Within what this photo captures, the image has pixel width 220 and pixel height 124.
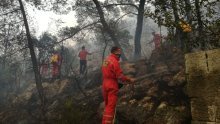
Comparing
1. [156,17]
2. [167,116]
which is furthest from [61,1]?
[167,116]

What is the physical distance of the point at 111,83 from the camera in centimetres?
621

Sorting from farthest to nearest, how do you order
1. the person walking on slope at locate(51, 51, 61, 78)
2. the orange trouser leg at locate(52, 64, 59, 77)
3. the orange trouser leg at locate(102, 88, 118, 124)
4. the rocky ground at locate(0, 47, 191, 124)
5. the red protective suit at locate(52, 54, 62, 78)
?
the orange trouser leg at locate(52, 64, 59, 77)
the red protective suit at locate(52, 54, 62, 78)
the person walking on slope at locate(51, 51, 61, 78)
the rocky ground at locate(0, 47, 191, 124)
the orange trouser leg at locate(102, 88, 118, 124)

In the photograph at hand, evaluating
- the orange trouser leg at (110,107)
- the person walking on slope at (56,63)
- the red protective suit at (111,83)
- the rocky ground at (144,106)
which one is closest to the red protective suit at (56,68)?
the person walking on slope at (56,63)

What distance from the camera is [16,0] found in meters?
15.8

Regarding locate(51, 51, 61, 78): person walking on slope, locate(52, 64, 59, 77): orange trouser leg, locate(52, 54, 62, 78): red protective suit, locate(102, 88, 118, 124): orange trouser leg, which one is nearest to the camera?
locate(102, 88, 118, 124): orange trouser leg

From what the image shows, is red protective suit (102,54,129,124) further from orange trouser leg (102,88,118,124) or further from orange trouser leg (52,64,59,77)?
orange trouser leg (52,64,59,77)

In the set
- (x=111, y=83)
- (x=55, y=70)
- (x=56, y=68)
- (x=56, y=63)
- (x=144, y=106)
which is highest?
(x=56, y=63)

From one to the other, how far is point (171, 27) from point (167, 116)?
6.28 feet

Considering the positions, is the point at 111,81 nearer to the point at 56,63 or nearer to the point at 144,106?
the point at 144,106

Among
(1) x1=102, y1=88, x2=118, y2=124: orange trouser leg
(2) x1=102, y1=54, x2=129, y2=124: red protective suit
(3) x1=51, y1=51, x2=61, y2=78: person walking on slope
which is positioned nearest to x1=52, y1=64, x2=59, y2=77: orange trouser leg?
(3) x1=51, y1=51, x2=61, y2=78: person walking on slope

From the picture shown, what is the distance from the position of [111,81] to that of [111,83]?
0.15ft

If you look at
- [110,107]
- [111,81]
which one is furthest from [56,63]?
[110,107]

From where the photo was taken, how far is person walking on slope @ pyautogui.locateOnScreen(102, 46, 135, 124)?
5.99 m

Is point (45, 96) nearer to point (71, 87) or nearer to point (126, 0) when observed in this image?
point (71, 87)
